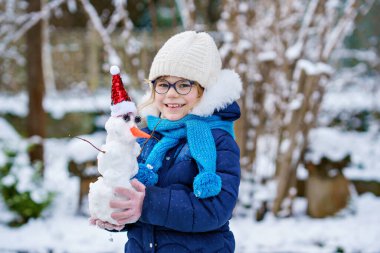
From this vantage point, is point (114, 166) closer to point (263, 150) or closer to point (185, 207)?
point (185, 207)

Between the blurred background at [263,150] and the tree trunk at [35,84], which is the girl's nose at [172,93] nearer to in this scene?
the blurred background at [263,150]

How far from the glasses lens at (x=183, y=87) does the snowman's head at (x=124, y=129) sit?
23 cm

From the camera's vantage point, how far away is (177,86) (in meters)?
1.61

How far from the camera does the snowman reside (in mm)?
1389

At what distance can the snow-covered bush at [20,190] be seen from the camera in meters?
4.79

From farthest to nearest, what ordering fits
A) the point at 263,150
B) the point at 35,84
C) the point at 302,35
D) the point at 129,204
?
the point at 35,84 → the point at 263,150 → the point at 302,35 → the point at 129,204

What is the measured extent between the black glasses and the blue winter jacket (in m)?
0.13

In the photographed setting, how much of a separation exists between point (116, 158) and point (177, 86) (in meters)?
0.34

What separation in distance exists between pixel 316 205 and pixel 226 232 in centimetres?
352

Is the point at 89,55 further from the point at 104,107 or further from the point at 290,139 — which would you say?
the point at 290,139

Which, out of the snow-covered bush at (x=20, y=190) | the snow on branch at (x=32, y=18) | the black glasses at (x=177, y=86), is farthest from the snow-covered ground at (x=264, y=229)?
the black glasses at (x=177, y=86)

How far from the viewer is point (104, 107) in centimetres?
1019

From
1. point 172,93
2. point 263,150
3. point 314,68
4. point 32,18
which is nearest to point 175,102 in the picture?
point 172,93

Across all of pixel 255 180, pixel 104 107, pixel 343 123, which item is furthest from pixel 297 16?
pixel 104 107
